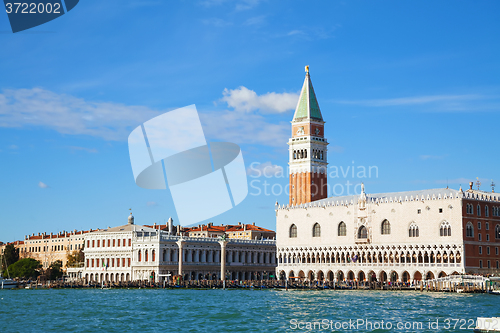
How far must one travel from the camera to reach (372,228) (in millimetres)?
79812

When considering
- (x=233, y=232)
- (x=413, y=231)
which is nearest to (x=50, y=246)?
(x=233, y=232)

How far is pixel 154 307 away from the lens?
5047cm

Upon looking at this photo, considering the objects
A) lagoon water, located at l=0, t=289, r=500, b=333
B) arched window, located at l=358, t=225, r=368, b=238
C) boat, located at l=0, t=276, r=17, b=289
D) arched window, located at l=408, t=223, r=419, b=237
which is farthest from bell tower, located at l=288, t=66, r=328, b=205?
lagoon water, located at l=0, t=289, r=500, b=333

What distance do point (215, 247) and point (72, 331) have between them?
6105 centimetres

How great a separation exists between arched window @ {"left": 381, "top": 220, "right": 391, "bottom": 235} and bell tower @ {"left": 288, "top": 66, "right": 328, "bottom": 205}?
15932 mm

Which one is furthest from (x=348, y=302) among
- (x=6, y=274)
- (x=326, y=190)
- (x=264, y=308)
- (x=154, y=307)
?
(x=6, y=274)

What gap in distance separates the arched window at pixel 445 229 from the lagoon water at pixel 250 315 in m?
16.3

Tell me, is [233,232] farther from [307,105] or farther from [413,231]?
[413,231]

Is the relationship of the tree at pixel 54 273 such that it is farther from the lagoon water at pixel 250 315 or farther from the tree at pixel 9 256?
the lagoon water at pixel 250 315

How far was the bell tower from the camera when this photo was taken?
94.1 metres

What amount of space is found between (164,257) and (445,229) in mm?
37047

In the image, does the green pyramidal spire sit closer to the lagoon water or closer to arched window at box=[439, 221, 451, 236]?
arched window at box=[439, 221, 451, 236]

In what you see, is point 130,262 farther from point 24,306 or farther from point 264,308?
point 264,308

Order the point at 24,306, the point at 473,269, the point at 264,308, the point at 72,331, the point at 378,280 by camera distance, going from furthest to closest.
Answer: the point at 378,280
the point at 473,269
the point at 24,306
the point at 264,308
the point at 72,331
